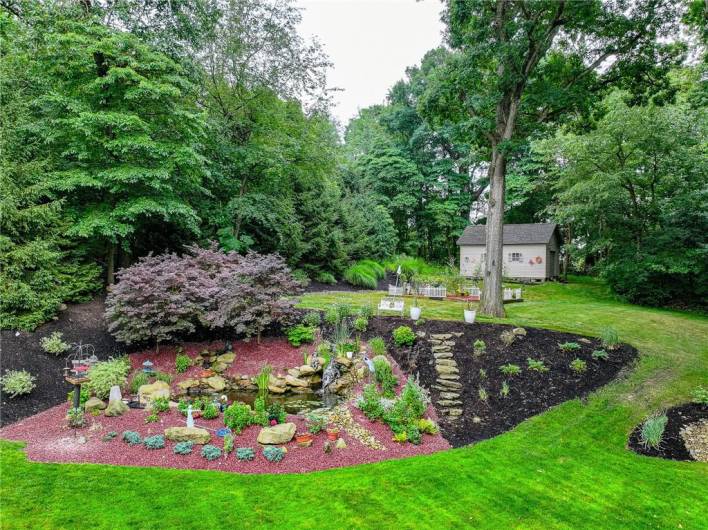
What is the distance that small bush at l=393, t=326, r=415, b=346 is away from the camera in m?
8.29

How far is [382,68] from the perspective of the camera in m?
31.2

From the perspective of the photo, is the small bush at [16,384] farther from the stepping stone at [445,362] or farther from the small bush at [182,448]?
the stepping stone at [445,362]

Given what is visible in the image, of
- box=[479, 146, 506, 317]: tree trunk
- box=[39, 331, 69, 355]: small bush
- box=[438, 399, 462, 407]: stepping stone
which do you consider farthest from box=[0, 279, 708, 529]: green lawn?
box=[479, 146, 506, 317]: tree trunk

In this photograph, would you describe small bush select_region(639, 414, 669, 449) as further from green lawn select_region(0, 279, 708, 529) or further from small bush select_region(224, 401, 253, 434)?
small bush select_region(224, 401, 253, 434)

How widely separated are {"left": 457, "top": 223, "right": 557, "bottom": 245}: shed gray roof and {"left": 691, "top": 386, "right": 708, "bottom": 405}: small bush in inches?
639

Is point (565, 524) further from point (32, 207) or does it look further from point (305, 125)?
point (305, 125)

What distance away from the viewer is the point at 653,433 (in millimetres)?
4953

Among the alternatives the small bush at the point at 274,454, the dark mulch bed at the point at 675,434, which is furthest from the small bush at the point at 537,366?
the small bush at the point at 274,454

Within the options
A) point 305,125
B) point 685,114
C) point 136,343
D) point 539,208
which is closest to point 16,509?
point 136,343

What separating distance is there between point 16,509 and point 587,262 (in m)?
34.3

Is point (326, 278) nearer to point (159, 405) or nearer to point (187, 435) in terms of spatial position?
point (159, 405)

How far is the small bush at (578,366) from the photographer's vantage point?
6.91 metres

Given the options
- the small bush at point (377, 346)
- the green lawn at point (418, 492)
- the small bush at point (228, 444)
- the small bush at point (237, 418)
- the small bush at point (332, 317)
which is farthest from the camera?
Answer: the small bush at point (332, 317)

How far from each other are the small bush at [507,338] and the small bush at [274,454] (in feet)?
17.5
